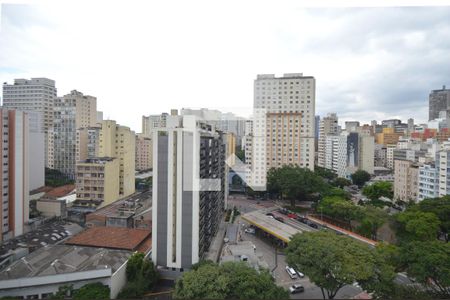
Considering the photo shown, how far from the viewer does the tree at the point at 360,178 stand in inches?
447

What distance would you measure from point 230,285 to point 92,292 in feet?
5.99

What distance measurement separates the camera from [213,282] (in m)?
2.45

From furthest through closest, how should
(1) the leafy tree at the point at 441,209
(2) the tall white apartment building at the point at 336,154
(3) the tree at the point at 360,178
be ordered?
1. (2) the tall white apartment building at the point at 336,154
2. (3) the tree at the point at 360,178
3. (1) the leafy tree at the point at 441,209

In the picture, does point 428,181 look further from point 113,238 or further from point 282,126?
point 113,238

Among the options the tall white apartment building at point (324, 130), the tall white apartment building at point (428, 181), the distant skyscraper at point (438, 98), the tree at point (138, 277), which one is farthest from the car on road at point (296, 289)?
the tall white apartment building at point (324, 130)

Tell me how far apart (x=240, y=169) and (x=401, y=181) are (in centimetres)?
535

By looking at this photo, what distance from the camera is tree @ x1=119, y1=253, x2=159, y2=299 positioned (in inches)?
134

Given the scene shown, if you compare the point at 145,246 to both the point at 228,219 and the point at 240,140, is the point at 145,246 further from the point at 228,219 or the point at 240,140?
the point at 240,140

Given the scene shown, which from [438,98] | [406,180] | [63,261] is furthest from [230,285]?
[406,180]

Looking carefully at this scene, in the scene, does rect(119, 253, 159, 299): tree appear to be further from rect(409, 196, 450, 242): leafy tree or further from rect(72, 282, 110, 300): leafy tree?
rect(409, 196, 450, 242): leafy tree

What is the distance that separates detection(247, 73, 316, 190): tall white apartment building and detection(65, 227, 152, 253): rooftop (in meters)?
4.55

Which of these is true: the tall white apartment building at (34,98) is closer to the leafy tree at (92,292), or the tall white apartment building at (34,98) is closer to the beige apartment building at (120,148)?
the beige apartment building at (120,148)

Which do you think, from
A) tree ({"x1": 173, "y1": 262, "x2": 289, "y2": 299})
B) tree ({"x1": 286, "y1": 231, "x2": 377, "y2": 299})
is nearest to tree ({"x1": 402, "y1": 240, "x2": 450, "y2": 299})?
tree ({"x1": 286, "y1": 231, "x2": 377, "y2": 299})

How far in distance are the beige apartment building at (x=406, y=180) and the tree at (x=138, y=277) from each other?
8081mm
